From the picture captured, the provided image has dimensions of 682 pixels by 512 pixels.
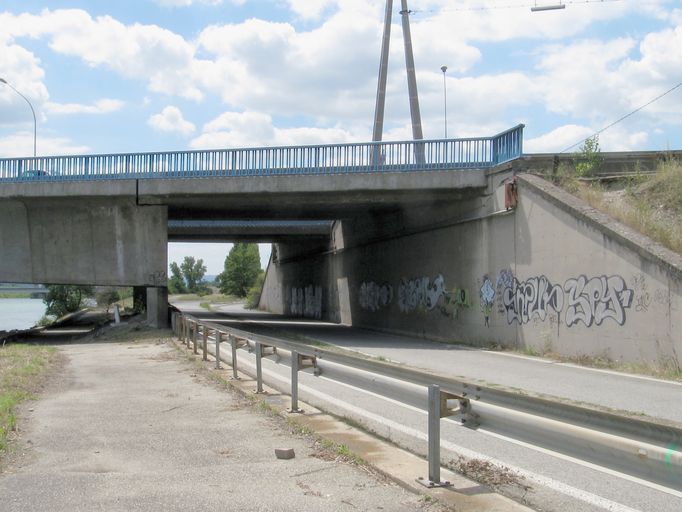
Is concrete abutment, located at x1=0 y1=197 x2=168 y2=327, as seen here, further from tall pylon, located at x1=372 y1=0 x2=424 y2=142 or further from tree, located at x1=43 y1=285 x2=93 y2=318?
tree, located at x1=43 y1=285 x2=93 y2=318

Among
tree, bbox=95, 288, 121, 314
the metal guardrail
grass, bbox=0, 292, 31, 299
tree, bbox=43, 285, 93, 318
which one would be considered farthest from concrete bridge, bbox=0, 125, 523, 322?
grass, bbox=0, 292, 31, 299

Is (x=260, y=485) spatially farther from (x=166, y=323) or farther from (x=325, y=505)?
(x=166, y=323)

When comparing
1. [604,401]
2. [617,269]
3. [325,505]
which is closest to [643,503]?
[325,505]

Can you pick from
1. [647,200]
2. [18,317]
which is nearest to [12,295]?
[18,317]

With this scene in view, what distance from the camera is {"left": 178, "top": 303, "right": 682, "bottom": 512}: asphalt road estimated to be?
5148mm

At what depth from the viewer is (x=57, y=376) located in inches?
506

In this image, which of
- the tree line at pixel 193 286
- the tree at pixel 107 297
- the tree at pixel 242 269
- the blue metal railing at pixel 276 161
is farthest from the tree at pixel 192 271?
the blue metal railing at pixel 276 161

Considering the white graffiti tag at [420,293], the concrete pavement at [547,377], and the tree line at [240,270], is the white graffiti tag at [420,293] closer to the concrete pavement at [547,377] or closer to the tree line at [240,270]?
the concrete pavement at [547,377]

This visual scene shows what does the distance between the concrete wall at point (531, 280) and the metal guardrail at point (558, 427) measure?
9.23 m

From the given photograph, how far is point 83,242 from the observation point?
25.6 meters

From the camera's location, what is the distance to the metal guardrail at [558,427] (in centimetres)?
349

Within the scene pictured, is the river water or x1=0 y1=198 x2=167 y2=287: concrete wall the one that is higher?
x1=0 y1=198 x2=167 y2=287: concrete wall

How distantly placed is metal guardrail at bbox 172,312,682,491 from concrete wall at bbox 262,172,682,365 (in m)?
9.23

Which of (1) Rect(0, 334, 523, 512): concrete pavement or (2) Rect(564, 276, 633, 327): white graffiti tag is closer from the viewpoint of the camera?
(1) Rect(0, 334, 523, 512): concrete pavement
